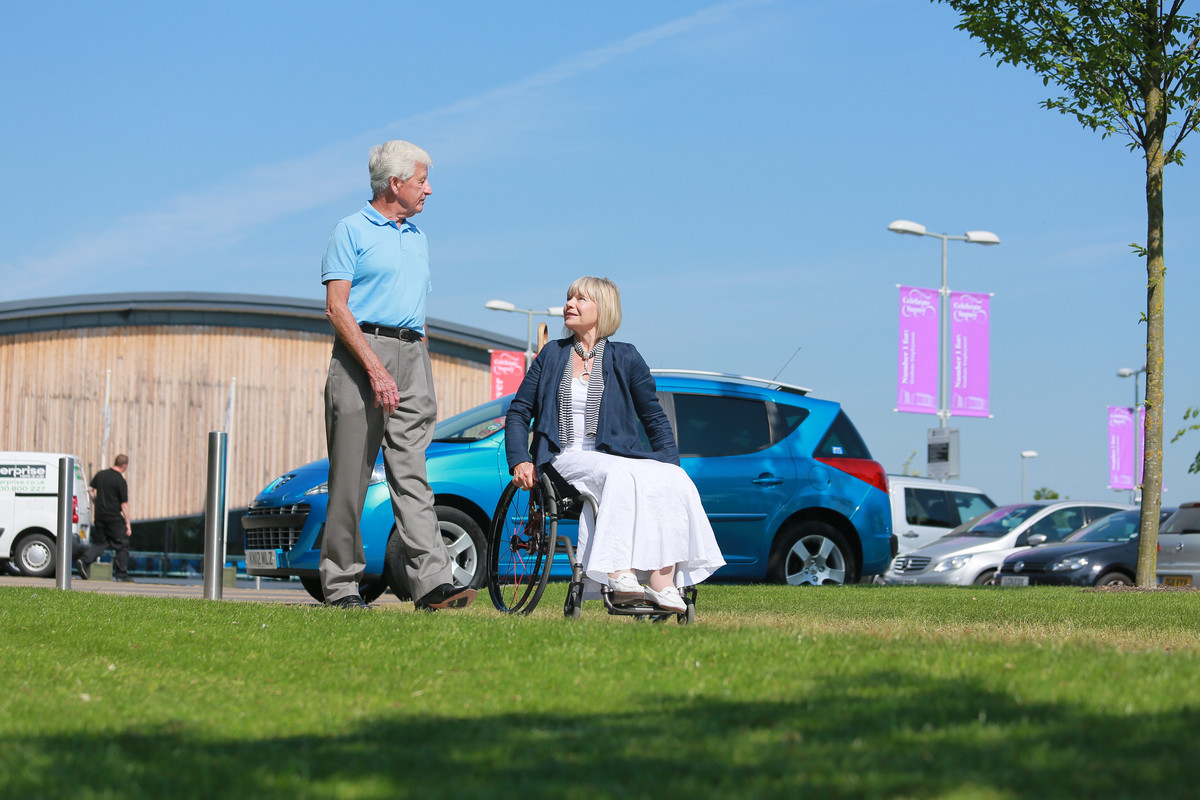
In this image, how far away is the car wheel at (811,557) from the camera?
11570 mm

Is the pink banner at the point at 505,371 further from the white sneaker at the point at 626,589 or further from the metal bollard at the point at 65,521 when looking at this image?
the white sneaker at the point at 626,589

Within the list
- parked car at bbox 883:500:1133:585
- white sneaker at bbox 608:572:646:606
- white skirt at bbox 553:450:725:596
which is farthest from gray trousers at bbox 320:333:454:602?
parked car at bbox 883:500:1133:585

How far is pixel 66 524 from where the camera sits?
970 cm

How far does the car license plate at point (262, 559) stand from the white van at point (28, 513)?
41.9 feet

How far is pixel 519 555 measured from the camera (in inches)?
286

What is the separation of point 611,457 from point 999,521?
1513cm

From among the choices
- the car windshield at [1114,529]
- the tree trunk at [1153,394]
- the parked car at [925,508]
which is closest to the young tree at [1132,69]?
the tree trunk at [1153,394]

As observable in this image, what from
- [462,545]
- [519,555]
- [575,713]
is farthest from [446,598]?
[575,713]

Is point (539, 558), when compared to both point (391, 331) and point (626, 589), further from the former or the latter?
point (391, 331)

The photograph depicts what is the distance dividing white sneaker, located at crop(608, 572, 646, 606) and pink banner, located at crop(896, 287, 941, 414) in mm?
20193

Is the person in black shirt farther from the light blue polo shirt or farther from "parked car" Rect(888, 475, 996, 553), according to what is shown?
the light blue polo shirt

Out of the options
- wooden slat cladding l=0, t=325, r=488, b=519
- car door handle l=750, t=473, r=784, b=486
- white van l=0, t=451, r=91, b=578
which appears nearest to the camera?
car door handle l=750, t=473, r=784, b=486

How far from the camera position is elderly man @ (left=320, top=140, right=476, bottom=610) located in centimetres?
673

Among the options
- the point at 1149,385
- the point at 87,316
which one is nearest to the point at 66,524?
the point at 1149,385
